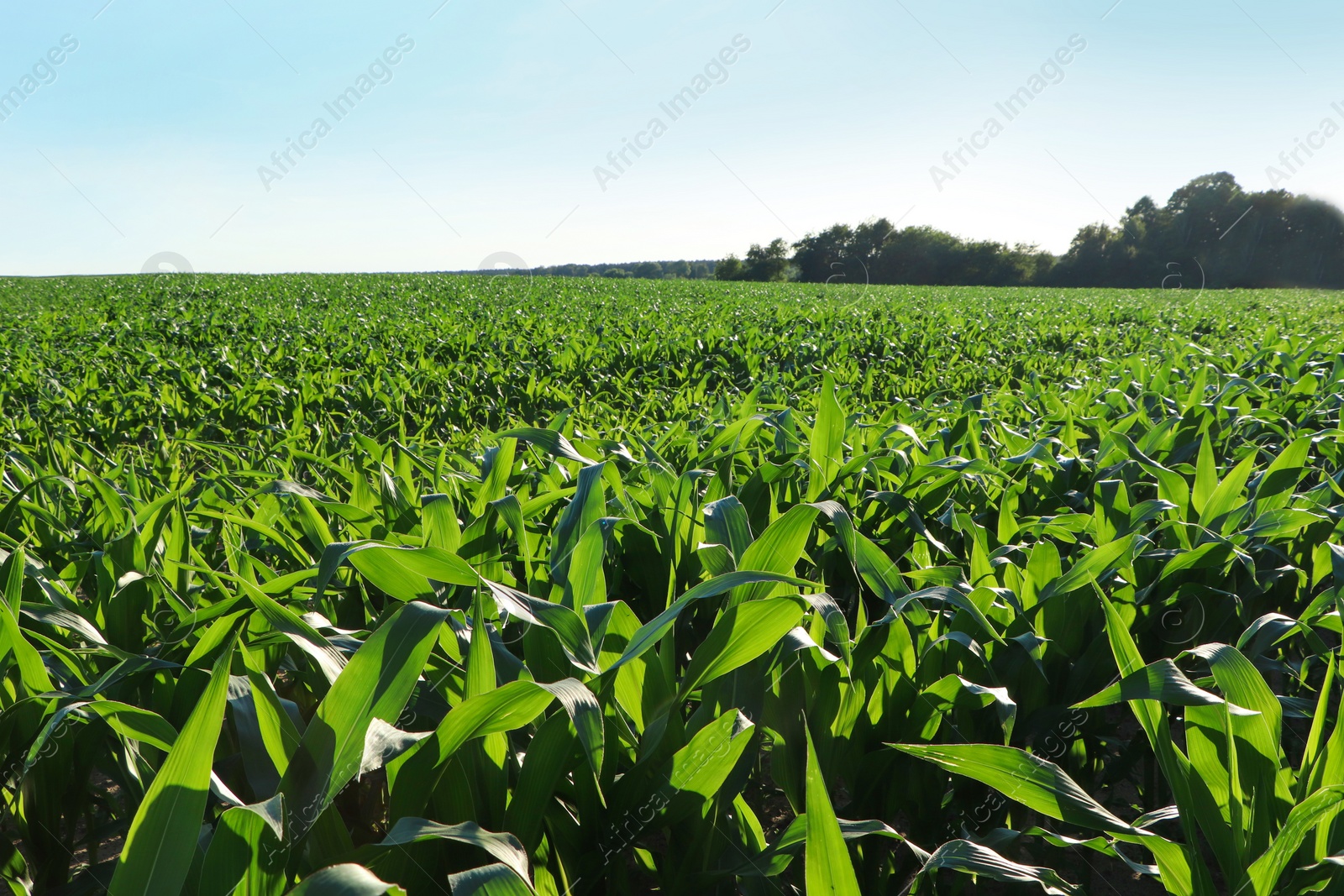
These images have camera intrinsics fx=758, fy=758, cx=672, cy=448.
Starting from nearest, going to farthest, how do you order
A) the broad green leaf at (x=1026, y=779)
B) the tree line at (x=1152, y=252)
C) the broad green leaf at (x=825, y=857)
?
the broad green leaf at (x=825, y=857) < the broad green leaf at (x=1026, y=779) < the tree line at (x=1152, y=252)

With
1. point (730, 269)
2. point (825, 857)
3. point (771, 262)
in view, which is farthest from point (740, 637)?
point (730, 269)

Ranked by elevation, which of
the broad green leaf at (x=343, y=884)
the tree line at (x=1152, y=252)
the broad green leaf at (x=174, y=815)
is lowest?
the broad green leaf at (x=343, y=884)

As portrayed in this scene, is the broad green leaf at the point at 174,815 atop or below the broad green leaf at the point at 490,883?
atop

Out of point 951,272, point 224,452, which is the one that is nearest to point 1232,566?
point 224,452

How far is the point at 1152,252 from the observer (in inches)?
1917

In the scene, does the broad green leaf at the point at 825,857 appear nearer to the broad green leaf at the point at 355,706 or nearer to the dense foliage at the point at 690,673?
the dense foliage at the point at 690,673

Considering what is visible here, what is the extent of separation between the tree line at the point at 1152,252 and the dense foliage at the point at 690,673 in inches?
1914

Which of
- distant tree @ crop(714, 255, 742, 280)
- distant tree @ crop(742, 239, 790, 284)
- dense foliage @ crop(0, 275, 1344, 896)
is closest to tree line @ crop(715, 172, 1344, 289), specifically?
distant tree @ crop(742, 239, 790, 284)

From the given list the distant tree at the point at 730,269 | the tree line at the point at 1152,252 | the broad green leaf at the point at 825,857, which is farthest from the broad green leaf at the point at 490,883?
the distant tree at the point at 730,269

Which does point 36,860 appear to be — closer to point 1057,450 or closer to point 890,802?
point 890,802

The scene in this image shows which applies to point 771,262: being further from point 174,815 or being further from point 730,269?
point 174,815

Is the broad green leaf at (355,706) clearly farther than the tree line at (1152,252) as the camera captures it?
No

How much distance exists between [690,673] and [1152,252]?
58.1 metres

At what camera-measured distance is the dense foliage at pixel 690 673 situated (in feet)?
2.91
